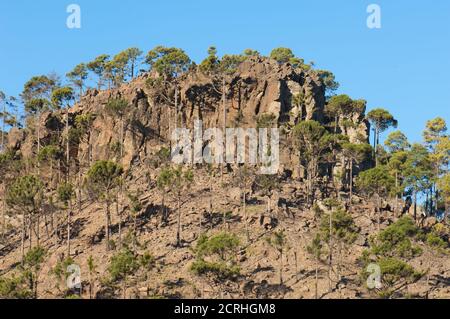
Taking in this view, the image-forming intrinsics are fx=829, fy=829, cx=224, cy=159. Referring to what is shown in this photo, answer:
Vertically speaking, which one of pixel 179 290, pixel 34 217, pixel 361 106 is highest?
pixel 361 106

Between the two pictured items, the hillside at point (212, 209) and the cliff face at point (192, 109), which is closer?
the hillside at point (212, 209)

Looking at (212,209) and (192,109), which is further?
(192,109)

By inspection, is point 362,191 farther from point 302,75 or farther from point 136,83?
point 136,83

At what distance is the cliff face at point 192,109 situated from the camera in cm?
11375

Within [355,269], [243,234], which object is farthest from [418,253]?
[243,234]

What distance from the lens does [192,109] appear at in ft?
384

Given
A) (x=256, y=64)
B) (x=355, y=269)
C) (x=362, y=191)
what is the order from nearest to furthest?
(x=355, y=269) < (x=362, y=191) < (x=256, y=64)

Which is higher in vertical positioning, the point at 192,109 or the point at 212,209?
the point at 192,109

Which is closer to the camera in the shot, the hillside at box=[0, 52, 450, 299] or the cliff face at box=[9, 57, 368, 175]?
the hillside at box=[0, 52, 450, 299]

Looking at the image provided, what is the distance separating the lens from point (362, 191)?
104m

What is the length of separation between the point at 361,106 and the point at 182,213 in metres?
38.1

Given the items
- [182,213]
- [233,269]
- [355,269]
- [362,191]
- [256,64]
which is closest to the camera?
[233,269]

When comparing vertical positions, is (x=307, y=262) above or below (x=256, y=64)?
below

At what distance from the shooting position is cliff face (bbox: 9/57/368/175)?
113750 millimetres
